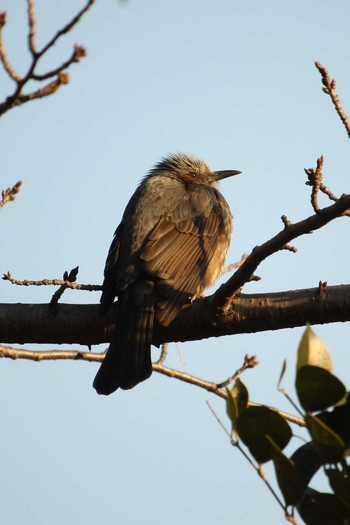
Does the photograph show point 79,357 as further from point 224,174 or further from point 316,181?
point 224,174

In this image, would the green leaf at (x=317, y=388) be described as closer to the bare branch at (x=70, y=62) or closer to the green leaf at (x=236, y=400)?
the green leaf at (x=236, y=400)

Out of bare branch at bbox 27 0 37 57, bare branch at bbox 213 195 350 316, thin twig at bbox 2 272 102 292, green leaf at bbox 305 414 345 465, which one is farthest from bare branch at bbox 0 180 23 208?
green leaf at bbox 305 414 345 465

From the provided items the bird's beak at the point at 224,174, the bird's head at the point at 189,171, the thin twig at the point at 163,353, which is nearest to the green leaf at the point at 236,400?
the thin twig at the point at 163,353

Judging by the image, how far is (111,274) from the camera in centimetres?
641

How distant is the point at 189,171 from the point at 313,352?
6.16 metres

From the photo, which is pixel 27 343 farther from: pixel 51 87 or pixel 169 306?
pixel 51 87

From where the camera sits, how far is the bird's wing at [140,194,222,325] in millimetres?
5977

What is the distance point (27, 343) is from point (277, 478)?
338 cm

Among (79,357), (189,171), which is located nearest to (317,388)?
(79,357)

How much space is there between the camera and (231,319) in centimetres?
525

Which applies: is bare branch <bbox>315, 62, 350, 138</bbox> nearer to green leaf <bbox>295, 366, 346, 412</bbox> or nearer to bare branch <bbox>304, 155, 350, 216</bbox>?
bare branch <bbox>304, 155, 350, 216</bbox>

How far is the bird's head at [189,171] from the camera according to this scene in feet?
28.2

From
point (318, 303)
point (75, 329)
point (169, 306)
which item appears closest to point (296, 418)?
point (318, 303)

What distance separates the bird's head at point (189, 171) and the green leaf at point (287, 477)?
6.10m
